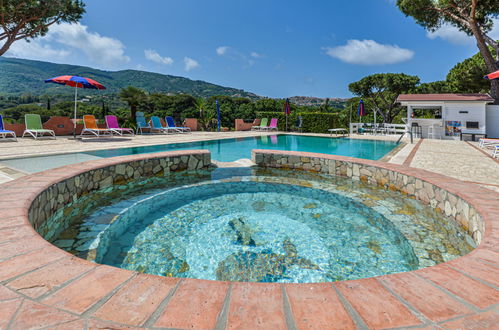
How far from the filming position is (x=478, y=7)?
14742 mm

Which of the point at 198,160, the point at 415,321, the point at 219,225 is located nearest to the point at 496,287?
the point at 415,321

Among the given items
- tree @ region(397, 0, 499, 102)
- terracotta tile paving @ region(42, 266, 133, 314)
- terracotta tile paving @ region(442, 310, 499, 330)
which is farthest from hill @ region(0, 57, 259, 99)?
terracotta tile paving @ region(442, 310, 499, 330)

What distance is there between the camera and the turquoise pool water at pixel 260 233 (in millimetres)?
2504

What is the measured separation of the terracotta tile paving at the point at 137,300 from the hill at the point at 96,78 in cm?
6001

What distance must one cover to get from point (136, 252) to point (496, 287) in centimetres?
292

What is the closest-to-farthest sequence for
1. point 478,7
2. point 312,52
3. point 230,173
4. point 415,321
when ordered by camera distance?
point 415,321, point 230,173, point 478,7, point 312,52

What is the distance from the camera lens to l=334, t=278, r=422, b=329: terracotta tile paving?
1.09 m

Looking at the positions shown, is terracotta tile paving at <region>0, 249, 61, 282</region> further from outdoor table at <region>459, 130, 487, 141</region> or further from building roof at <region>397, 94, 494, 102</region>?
building roof at <region>397, 94, 494, 102</region>

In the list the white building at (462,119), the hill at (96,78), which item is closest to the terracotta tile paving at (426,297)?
the white building at (462,119)

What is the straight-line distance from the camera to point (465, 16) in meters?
14.9

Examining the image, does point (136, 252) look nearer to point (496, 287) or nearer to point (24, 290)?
point (24, 290)

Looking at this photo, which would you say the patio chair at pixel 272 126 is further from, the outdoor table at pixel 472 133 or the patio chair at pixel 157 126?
the outdoor table at pixel 472 133

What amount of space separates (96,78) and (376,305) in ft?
236

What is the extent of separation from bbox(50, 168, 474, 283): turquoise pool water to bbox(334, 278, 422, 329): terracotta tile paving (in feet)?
3.41
